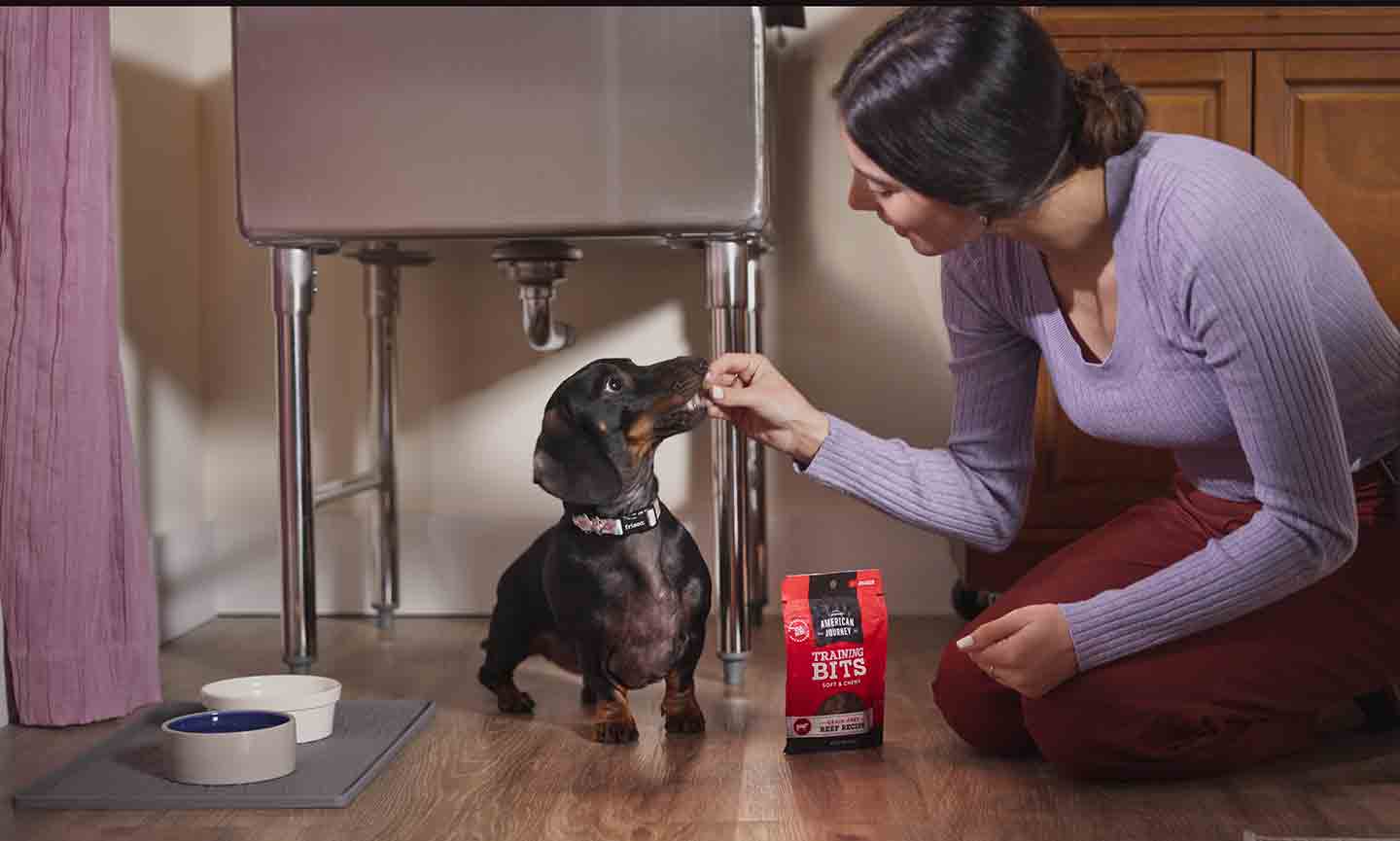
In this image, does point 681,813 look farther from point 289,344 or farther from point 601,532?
point 289,344

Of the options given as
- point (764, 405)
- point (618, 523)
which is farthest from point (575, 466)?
point (764, 405)

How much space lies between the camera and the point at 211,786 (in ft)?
4.10

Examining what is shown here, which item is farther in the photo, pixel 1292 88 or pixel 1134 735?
pixel 1292 88

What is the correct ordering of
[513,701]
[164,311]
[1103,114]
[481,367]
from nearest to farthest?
[1103,114], [513,701], [164,311], [481,367]

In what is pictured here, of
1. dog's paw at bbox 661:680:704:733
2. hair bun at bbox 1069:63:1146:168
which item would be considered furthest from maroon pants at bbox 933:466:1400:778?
hair bun at bbox 1069:63:1146:168

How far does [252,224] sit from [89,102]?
22cm

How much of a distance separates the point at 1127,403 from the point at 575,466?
516 millimetres

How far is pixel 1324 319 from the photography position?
1.25m

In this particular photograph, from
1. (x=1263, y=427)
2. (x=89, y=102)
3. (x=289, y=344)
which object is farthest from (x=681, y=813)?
(x=89, y=102)

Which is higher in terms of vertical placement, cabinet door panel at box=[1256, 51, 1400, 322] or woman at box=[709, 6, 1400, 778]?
cabinet door panel at box=[1256, 51, 1400, 322]

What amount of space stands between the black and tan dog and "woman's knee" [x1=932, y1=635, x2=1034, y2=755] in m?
0.25

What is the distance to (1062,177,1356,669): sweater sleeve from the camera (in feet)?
3.72

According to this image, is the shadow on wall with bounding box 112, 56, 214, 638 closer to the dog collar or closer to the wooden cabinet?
the dog collar

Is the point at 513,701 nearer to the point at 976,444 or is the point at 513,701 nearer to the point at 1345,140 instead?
the point at 976,444
